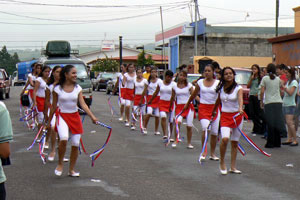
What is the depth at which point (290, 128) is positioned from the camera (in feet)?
44.3

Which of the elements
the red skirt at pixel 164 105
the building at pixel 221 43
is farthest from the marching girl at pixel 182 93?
the building at pixel 221 43

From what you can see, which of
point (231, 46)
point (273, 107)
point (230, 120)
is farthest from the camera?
point (231, 46)

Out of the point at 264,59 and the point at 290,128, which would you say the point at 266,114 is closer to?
the point at 290,128

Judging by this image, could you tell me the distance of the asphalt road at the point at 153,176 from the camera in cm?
777

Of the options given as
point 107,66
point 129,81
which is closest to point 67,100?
point 129,81

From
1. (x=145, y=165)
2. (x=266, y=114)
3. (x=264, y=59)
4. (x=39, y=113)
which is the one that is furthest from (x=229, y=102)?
(x=264, y=59)

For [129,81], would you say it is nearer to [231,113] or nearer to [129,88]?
[129,88]

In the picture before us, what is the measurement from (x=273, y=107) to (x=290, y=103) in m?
0.56

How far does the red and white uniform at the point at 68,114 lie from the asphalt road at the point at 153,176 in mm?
702

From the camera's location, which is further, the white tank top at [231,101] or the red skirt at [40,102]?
Answer: the red skirt at [40,102]

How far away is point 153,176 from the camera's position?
30.1 ft

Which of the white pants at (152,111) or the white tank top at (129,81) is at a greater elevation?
the white tank top at (129,81)

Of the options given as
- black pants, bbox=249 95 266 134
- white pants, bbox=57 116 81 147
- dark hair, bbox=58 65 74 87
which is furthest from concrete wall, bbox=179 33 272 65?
white pants, bbox=57 116 81 147

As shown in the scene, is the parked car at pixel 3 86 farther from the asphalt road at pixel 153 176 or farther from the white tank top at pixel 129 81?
the asphalt road at pixel 153 176
